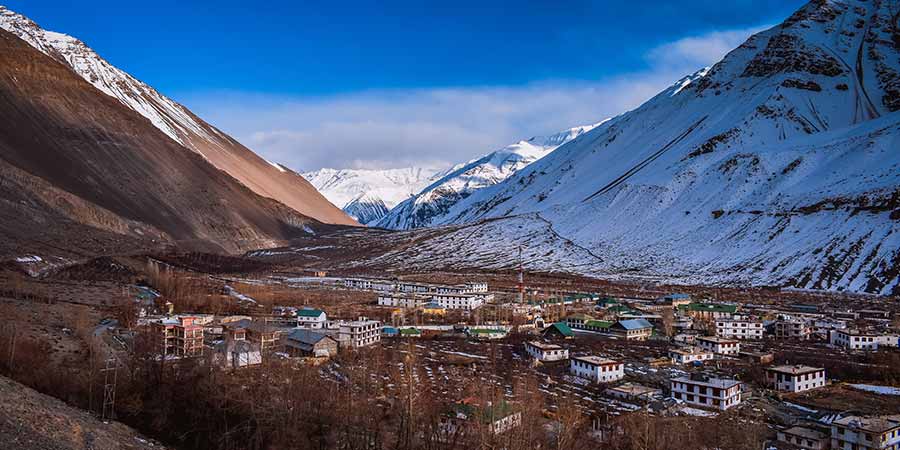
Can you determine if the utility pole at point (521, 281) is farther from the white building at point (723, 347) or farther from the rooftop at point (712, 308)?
the white building at point (723, 347)

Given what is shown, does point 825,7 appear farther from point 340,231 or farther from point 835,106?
point 340,231

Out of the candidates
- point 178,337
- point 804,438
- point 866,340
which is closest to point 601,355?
point 804,438

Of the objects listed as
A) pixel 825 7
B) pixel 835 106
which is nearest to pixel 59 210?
pixel 835 106

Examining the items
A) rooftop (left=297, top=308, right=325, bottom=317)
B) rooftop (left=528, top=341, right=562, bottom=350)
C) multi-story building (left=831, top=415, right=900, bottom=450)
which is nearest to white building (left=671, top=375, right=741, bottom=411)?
multi-story building (left=831, top=415, right=900, bottom=450)

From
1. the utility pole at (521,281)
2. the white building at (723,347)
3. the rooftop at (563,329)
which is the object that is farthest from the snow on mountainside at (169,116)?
the white building at (723,347)

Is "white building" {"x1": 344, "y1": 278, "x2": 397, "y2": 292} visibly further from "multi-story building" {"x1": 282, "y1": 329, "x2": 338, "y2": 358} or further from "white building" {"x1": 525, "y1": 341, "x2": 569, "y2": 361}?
"multi-story building" {"x1": 282, "y1": 329, "x2": 338, "y2": 358}

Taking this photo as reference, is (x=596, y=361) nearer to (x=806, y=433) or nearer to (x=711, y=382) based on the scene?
(x=711, y=382)
